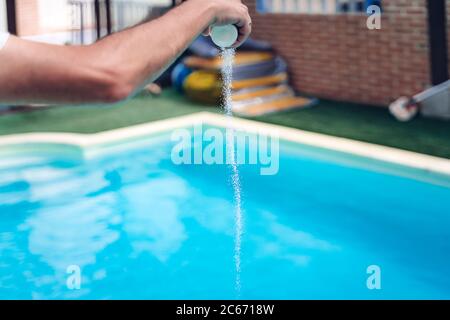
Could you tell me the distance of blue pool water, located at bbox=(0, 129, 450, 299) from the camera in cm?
370

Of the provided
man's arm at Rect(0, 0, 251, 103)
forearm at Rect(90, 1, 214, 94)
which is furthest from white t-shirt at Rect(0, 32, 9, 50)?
forearm at Rect(90, 1, 214, 94)

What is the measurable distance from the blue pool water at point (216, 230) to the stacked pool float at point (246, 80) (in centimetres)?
177

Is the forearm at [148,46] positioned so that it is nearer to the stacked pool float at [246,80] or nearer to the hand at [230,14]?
the hand at [230,14]

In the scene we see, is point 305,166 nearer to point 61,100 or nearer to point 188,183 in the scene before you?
point 188,183

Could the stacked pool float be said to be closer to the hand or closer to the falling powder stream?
the falling powder stream

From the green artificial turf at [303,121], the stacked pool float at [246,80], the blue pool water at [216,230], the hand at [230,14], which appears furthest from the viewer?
the stacked pool float at [246,80]

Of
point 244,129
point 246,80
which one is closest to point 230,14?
point 244,129

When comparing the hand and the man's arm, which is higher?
the hand

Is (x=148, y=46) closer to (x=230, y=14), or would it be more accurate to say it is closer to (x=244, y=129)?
(x=230, y=14)

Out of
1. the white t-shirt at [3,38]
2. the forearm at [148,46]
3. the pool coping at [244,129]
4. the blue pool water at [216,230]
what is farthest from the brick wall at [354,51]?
the white t-shirt at [3,38]

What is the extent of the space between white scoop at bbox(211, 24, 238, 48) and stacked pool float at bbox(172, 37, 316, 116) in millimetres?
6203

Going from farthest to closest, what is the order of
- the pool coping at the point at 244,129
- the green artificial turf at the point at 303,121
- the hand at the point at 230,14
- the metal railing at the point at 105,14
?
the metal railing at the point at 105,14 < the green artificial turf at the point at 303,121 < the pool coping at the point at 244,129 < the hand at the point at 230,14

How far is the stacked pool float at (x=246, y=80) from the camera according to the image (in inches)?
310
